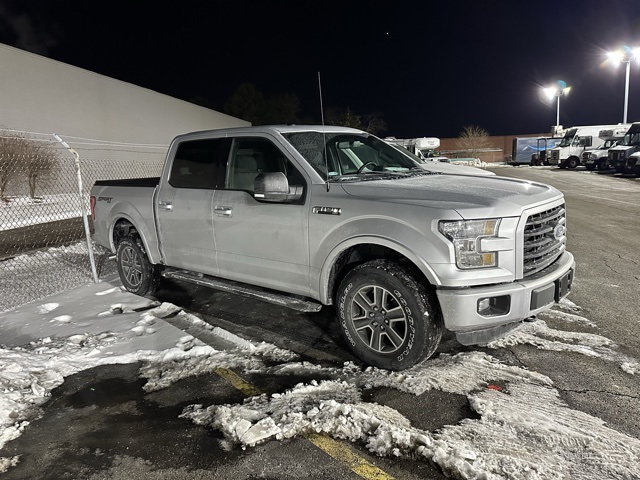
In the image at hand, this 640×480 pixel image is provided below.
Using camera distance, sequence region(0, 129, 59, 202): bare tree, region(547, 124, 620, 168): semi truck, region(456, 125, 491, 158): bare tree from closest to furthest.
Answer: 1. region(0, 129, 59, 202): bare tree
2. region(547, 124, 620, 168): semi truck
3. region(456, 125, 491, 158): bare tree

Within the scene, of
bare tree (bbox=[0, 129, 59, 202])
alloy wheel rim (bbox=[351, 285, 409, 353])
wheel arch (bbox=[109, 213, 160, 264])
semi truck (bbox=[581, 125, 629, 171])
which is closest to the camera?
alloy wheel rim (bbox=[351, 285, 409, 353])

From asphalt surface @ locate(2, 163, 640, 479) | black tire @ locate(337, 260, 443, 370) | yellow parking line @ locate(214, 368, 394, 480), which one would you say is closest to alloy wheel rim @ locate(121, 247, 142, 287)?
asphalt surface @ locate(2, 163, 640, 479)

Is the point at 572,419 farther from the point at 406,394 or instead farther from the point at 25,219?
the point at 25,219

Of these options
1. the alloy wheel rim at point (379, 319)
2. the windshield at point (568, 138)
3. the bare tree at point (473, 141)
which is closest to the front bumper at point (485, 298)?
the alloy wheel rim at point (379, 319)

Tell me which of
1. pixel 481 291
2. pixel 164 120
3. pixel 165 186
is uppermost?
pixel 164 120

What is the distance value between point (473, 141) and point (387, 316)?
5782 cm

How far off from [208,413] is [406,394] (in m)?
1.42

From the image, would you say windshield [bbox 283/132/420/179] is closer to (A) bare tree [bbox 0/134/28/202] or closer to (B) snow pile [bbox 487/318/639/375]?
(B) snow pile [bbox 487/318/639/375]

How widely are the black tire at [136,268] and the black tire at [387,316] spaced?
3.12m

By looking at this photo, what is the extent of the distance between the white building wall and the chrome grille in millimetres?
14072

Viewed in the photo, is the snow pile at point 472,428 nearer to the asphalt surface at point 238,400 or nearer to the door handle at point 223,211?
the asphalt surface at point 238,400

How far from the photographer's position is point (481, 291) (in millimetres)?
3273

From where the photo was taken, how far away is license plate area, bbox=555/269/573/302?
12.0 feet

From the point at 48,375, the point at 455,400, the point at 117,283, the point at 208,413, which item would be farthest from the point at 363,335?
the point at 117,283
